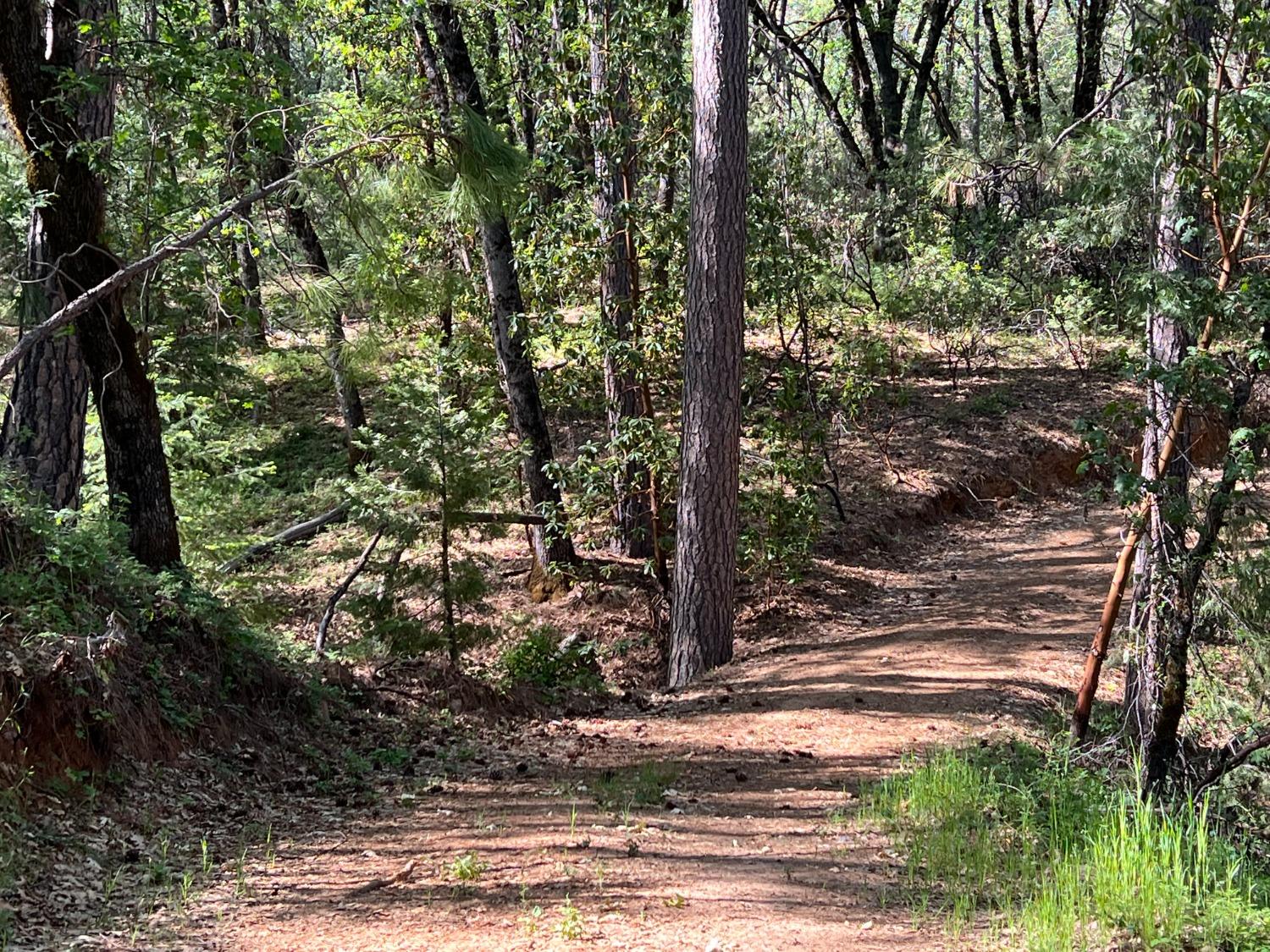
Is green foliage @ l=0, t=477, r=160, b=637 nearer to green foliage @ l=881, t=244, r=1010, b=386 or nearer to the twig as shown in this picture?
the twig

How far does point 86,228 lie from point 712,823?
4945 mm

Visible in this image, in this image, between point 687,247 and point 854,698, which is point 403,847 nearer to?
point 854,698

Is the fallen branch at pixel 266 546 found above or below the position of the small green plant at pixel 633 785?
above

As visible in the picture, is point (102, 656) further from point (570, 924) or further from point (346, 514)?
point (346, 514)

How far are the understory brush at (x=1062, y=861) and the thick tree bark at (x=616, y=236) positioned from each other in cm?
443

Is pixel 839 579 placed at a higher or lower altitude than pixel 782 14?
lower

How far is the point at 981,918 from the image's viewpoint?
3.98 metres

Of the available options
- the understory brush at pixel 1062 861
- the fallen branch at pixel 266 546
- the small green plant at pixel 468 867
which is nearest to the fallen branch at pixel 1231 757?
the understory brush at pixel 1062 861

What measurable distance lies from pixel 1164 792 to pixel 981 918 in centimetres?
216

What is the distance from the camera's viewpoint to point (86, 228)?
621 centimetres

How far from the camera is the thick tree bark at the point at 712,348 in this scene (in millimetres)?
8086

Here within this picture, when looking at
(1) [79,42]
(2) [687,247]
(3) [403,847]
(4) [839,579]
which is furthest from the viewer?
(4) [839,579]

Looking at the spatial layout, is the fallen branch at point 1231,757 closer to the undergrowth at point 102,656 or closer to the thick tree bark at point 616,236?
the thick tree bark at point 616,236

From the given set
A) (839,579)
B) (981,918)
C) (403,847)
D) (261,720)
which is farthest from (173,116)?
(839,579)
